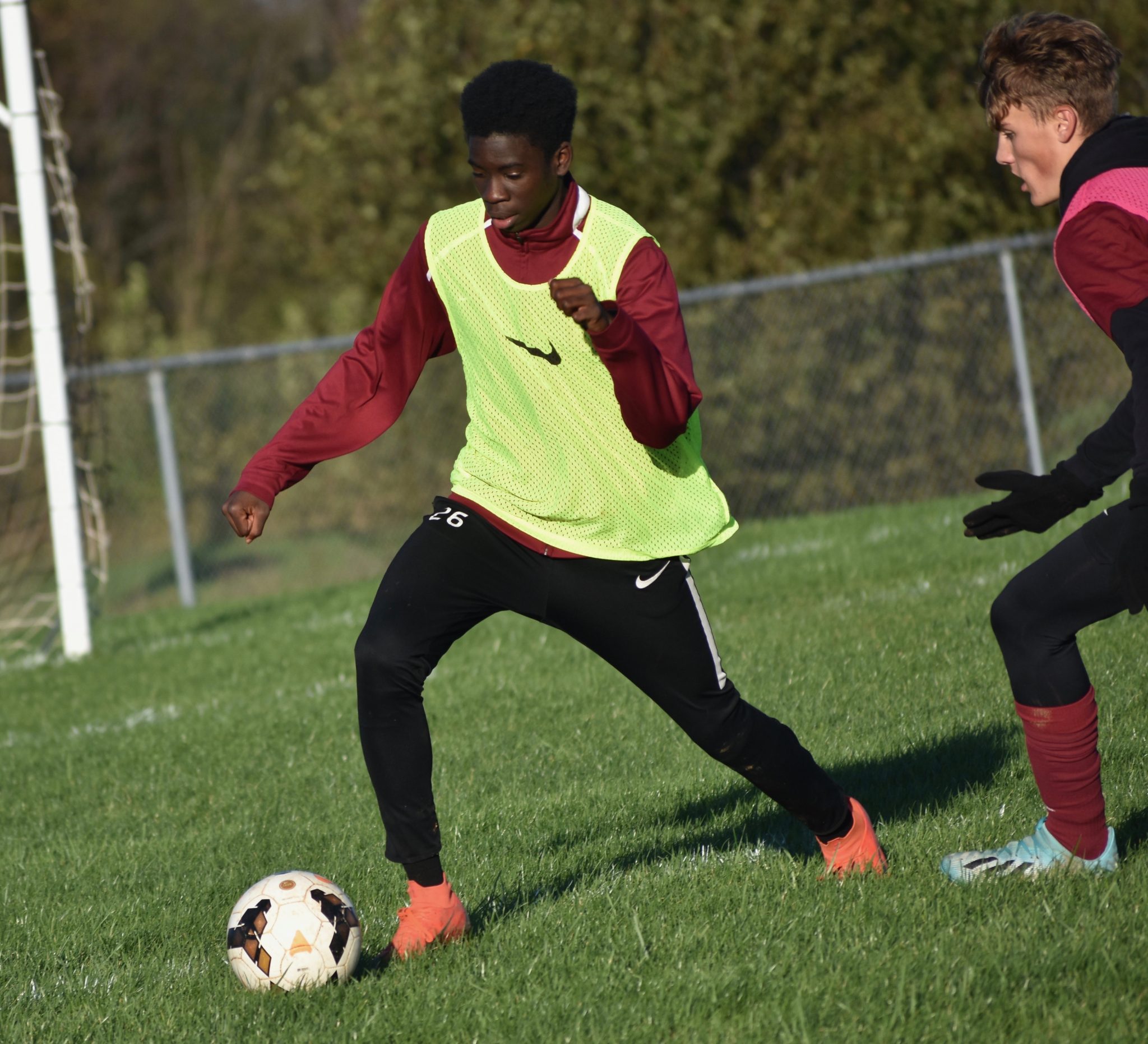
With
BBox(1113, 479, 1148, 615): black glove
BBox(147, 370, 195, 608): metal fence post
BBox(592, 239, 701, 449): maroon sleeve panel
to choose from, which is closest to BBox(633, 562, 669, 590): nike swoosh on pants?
BBox(592, 239, 701, 449): maroon sleeve panel

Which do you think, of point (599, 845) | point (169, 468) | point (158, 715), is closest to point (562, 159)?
point (599, 845)

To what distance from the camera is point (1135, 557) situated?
11.1 feet

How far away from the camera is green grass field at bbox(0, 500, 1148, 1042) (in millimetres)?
3496

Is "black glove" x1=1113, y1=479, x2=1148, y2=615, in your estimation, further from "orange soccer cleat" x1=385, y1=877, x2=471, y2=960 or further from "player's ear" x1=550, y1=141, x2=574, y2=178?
"orange soccer cleat" x1=385, y1=877, x2=471, y2=960

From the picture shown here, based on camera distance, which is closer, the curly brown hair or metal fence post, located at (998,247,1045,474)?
the curly brown hair

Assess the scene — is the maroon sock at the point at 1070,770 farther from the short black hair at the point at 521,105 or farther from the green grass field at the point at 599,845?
the short black hair at the point at 521,105

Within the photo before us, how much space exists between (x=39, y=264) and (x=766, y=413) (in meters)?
6.57

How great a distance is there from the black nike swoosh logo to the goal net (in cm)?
695

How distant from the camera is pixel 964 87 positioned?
14.3 m

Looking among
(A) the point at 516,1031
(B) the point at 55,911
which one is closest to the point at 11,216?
(B) the point at 55,911

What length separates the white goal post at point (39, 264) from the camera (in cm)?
977

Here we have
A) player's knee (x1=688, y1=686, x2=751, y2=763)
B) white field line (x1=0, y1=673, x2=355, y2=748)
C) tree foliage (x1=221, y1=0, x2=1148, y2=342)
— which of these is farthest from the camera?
tree foliage (x1=221, y1=0, x2=1148, y2=342)

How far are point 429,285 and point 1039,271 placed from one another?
9567 millimetres

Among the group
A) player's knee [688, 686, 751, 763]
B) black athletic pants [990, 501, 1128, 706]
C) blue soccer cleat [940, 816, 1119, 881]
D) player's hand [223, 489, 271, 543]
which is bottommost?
blue soccer cleat [940, 816, 1119, 881]
